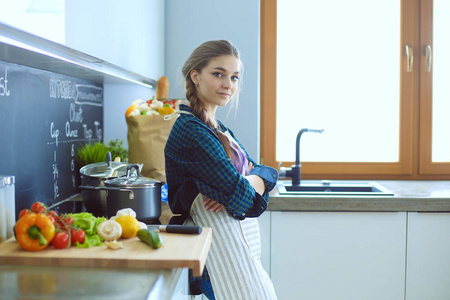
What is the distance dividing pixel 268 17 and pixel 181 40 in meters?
0.50

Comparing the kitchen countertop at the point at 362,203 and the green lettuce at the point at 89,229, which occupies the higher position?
the green lettuce at the point at 89,229

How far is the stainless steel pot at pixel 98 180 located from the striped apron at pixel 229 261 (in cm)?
33

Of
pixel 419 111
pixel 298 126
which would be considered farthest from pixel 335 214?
pixel 419 111

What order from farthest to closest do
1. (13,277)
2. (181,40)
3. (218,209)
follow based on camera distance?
(181,40) < (218,209) < (13,277)

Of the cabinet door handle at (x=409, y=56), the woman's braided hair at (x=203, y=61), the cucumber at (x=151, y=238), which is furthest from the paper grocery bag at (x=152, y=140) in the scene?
the cabinet door handle at (x=409, y=56)

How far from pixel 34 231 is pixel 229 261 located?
64cm

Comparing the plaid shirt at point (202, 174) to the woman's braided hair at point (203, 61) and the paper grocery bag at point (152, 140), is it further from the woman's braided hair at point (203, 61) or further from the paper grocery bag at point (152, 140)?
the paper grocery bag at point (152, 140)

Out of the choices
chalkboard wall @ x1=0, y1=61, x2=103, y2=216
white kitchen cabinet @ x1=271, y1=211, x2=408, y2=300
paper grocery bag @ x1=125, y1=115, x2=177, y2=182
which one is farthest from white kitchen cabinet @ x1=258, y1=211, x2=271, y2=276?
chalkboard wall @ x1=0, y1=61, x2=103, y2=216

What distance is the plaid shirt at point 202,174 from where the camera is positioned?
5.08ft

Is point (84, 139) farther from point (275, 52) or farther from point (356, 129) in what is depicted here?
point (356, 129)

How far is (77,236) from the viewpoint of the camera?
121 cm

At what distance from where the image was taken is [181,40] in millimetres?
2836

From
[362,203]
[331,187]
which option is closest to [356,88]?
[331,187]

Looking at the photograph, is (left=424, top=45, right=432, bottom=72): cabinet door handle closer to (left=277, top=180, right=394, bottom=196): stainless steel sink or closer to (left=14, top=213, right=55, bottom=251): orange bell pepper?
(left=277, top=180, right=394, bottom=196): stainless steel sink
